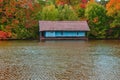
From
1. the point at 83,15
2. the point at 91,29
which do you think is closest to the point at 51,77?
the point at 91,29

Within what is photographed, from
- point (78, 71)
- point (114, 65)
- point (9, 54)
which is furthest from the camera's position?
point (9, 54)

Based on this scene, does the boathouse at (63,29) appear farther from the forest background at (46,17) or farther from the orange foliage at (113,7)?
the orange foliage at (113,7)

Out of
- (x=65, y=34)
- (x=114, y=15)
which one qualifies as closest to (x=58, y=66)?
(x=65, y=34)

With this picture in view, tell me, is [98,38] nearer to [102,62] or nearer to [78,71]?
[102,62]

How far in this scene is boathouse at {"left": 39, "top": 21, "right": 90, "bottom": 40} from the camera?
5078 centimetres

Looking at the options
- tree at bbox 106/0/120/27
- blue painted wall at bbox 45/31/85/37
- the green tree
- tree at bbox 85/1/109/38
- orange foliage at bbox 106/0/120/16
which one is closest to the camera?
blue painted wall at bbox 45/31/85/37

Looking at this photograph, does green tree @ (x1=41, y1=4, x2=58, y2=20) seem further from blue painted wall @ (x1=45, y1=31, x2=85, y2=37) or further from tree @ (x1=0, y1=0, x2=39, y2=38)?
blue painted wall @ (x1=45, y1=31, x2=85, y2=37)

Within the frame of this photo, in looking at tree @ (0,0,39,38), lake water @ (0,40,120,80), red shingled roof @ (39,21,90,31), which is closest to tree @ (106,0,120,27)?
red shingled roof @ (39,21,90,31)

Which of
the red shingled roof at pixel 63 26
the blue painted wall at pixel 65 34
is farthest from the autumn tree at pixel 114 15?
the blue painted wall at pixel 65 34

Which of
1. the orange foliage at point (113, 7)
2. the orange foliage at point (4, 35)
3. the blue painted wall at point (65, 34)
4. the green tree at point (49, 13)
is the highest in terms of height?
the orange foliage at point (113, 7)

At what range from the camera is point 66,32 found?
51469mm

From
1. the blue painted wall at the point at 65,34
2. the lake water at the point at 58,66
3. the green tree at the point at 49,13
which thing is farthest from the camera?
the green tree at the point at 49,13

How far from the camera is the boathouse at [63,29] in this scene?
167ft

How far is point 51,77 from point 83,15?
40.4 m
